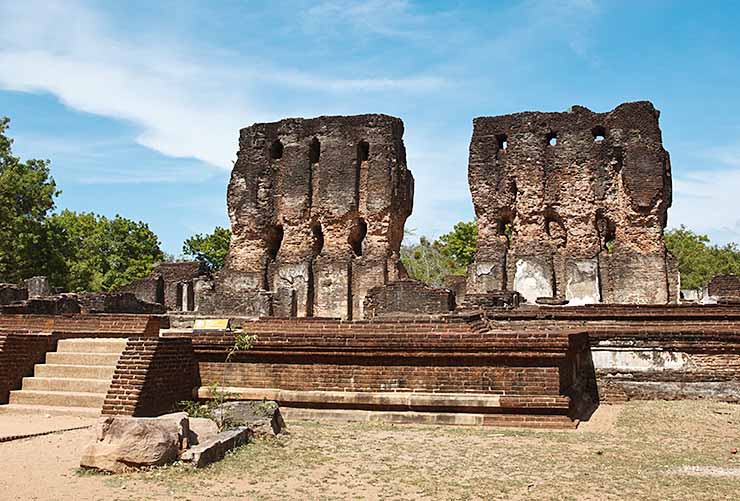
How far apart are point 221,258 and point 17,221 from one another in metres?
18.2

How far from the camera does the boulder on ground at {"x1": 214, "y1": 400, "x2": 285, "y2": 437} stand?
24.3 feet

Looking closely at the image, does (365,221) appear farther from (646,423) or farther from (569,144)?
(646,423)

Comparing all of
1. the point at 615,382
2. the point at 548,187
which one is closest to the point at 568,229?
the point at 548,187

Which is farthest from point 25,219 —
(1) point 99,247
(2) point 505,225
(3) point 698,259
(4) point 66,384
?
(3) point 698,259

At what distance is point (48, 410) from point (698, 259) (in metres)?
53.6

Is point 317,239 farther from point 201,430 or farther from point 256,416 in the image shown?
point 201,430

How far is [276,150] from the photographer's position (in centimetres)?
2852

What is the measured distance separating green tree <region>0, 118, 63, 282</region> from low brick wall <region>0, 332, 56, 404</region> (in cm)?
2525

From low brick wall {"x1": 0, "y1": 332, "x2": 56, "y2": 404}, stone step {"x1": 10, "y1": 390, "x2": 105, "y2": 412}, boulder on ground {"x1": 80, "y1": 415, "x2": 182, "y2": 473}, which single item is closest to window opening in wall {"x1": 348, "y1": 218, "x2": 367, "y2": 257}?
low brick wall {"x1": 0, "y1": 332, "x2": 56, "y2": 404}

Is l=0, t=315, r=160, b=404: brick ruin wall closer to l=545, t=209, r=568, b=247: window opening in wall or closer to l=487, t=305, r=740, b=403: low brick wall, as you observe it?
l=487, t=305, r=740, b=403: low brick wall

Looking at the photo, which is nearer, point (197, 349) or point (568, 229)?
point (197, 349)

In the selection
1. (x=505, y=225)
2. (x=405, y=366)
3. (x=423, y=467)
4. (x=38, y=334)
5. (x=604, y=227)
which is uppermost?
(x=505, y=225)

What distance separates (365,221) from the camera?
26734 mm

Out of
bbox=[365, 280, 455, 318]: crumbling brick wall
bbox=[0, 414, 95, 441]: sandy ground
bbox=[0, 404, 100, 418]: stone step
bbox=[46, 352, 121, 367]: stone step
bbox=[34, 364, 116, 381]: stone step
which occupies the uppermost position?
bbox=[365, 280, 455, 318]: crumbling brick wall
